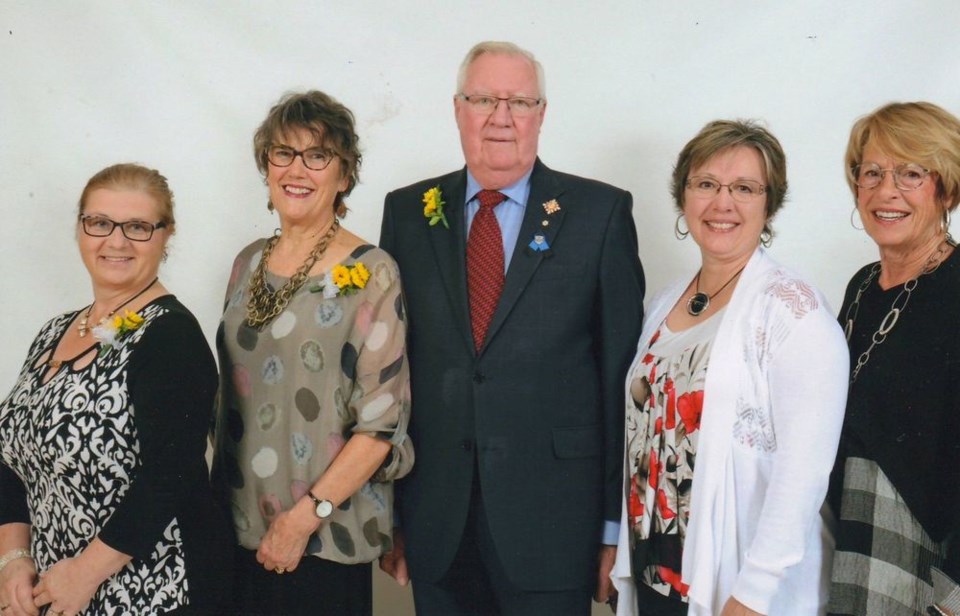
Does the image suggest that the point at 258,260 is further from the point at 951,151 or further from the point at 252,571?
the point at 951,151

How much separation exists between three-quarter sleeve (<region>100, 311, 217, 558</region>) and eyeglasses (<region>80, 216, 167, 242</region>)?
0.25 m

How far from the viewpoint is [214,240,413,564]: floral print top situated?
2.04 meters

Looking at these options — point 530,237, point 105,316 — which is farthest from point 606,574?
point 105,316

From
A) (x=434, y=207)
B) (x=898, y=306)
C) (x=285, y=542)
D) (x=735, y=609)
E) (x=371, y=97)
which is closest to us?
(x=735, y=609)

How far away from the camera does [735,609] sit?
1.81m

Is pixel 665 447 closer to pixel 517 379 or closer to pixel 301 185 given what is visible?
pixel 517 379

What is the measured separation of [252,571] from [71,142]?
1.43 metres

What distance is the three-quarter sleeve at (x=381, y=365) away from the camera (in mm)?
2041

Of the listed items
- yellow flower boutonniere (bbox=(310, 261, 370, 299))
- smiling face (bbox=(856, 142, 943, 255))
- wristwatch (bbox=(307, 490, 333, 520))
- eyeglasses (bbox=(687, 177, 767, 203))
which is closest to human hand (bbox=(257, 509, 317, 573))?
wristwatch (bbox=(307, 490, 333, 520))

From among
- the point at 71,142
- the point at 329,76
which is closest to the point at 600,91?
the point at 329,76

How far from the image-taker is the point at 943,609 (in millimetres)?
1734

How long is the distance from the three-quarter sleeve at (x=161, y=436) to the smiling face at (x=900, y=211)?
1.32 m

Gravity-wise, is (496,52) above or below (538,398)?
above

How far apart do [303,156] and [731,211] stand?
86cm
